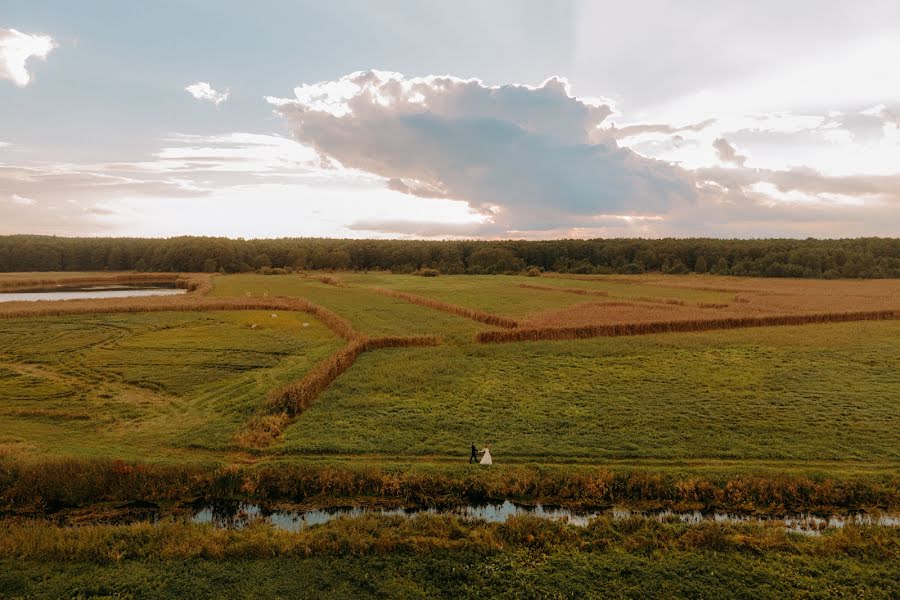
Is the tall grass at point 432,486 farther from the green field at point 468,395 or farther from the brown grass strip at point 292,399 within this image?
the brown grass strip at point 292,399

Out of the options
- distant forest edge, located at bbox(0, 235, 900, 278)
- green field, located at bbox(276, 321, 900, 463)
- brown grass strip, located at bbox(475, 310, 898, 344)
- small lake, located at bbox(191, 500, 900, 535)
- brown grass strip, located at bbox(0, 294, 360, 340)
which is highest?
distant forest edge, located at bbox(0, 235, 900, 278)

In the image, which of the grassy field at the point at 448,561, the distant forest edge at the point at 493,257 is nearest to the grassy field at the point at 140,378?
the grassy field at the point at 448,561

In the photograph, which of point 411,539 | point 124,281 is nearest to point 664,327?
point 411,539

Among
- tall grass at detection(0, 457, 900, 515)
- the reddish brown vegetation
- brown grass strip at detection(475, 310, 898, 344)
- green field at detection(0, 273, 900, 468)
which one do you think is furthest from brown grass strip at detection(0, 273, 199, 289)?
tall grass at detection(0, 457, 900, 515)

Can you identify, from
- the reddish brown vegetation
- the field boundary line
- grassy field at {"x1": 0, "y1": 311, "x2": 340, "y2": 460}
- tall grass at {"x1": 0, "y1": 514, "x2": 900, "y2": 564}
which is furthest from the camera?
the reddish brown vegetation

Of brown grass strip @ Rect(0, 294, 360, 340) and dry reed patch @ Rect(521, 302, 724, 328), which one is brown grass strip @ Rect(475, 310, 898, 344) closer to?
dry reed patch @ Rect(521, 302, 724, 328)

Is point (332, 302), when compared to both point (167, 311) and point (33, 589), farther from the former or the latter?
point (33, 589)
